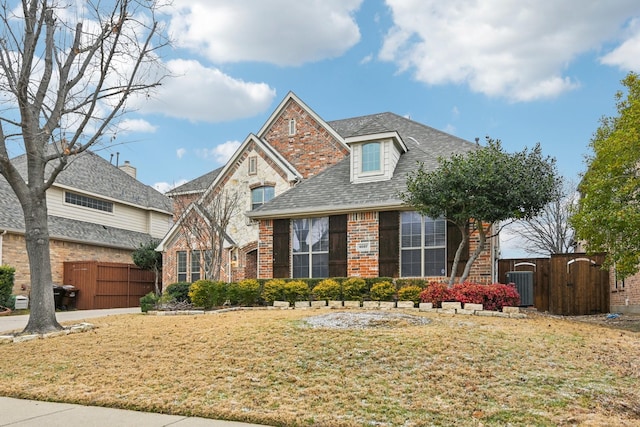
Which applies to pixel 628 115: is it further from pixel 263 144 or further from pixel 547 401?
pixel 263 144

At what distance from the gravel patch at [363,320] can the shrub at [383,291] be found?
3203 mm

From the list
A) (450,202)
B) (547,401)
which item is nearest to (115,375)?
(547,401)

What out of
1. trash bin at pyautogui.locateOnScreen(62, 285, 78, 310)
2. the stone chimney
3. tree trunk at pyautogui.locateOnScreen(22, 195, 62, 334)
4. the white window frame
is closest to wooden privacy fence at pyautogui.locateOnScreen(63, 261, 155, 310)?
trash bin at pyautogui.locateOnScreen(62, 285, 78, 310)

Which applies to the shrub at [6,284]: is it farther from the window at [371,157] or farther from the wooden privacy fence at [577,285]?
the wooden privacy fence at [577,285]

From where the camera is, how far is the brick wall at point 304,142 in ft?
70.9

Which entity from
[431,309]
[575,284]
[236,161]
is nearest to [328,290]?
[431,309]

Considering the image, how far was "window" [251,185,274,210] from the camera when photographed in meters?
21.9

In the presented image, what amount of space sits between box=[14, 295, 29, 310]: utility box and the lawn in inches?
453

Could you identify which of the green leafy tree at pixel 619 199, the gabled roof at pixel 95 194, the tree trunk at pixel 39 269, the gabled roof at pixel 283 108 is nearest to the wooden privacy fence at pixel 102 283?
the gabled roof at pixel 95 194

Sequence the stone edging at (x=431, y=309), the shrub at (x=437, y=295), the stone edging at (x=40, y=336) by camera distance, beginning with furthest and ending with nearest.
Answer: the shrub at (x=437, y=295)
the stone edging at (x=431, y=309)
the stone edging at (x=40, y=336)

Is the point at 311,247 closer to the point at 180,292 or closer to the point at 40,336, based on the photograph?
the point at 180,292

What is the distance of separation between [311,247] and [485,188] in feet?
21.0

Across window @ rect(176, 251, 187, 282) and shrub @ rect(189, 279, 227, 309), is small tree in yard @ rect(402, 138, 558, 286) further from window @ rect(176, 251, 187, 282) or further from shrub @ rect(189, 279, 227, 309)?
window @ rect(176, 251, 187, 282)

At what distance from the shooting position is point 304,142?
22.2m
